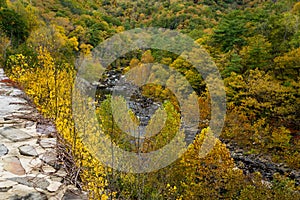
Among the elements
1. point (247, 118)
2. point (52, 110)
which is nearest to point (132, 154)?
point (52, 110)

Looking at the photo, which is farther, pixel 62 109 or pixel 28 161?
pixel 62 109

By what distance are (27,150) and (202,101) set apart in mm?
20240

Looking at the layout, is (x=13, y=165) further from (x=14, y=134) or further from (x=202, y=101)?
(x=202, y=101)

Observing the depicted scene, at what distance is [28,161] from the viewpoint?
2.94m

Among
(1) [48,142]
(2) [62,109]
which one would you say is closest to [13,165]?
(1) [48,142]

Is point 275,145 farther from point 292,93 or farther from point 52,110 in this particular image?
point 52,110

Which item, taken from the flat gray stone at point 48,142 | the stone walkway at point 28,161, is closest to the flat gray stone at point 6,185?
the stone walkway at point 28,161

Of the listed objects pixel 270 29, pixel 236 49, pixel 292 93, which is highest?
pixel 270 29

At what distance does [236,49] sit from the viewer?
25.0 m

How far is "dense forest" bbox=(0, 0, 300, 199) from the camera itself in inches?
199

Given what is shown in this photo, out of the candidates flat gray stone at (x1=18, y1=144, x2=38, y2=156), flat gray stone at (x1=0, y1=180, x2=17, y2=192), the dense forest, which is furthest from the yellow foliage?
flat gray stone at (x1=0, y1=180, x2=17, y2=192)

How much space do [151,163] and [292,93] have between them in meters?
13.5

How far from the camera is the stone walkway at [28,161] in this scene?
2.46 meters

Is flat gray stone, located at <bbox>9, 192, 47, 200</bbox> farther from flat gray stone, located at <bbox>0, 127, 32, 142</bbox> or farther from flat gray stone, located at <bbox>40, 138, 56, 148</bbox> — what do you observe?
flat gray stone, located at <bbox>0, 127, 32, 142</bbox>
